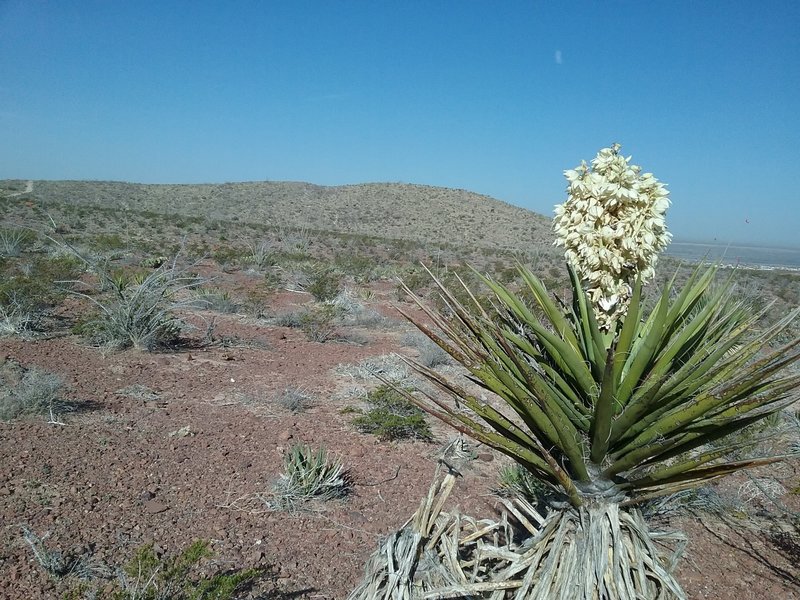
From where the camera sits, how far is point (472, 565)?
2.61 meters

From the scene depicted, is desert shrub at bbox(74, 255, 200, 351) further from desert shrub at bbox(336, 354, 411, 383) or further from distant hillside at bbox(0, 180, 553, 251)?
distant hillside at bbox(0, 180, 553, 251)

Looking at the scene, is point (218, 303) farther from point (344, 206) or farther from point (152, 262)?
point (344, 206)

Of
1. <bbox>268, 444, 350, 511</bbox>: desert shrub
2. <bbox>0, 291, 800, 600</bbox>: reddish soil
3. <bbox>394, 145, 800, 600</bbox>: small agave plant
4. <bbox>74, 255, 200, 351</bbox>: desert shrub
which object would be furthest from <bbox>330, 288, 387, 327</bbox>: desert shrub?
<bbox>394, 145, 800, 600</bbox>: small agave plant

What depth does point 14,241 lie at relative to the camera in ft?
51.7

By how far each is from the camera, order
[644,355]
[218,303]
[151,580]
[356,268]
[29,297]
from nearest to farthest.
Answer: [644,355] < [151,580] < [29,297] < [218,303] < [356,268]

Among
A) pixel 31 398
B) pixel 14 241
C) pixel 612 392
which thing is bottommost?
pixel 31 398

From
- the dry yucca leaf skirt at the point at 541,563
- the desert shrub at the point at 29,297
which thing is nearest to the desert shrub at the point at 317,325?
the desert shrub at the point at 29,297

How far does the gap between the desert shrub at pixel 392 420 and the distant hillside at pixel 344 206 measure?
40186 mm

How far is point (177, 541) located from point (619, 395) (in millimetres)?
3103

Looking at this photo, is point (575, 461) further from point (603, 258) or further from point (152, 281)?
point (152, 281)

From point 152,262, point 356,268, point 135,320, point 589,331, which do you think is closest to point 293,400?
point 135,320

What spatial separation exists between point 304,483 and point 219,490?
27.1 inches

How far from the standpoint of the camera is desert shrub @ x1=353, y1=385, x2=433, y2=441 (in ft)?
20.3

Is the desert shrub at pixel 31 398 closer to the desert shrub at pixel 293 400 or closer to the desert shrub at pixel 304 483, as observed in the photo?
the desert shrub at pixel 293 400
